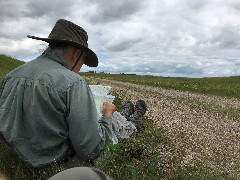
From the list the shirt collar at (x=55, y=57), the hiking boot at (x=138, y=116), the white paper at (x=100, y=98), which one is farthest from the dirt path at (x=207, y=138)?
the shirt collar at (x=55, y=57)

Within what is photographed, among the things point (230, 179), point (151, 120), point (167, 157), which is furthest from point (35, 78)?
point (151, 120)

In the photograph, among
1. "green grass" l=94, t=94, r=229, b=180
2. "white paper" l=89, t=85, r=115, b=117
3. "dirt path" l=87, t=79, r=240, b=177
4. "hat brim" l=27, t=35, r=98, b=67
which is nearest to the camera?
"green grass" l=94, t=94, r=229, b=180

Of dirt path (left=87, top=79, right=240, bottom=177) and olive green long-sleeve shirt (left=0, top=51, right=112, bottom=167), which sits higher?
olive green long-sleeve shirt (left=0, top=51, right=112, bottom=167)

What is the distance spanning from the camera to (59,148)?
6285mm

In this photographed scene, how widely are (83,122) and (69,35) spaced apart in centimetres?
127

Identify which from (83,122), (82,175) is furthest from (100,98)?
(82,175)

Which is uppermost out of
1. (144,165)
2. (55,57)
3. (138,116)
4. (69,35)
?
(69,35)

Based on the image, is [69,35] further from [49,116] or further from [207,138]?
[207,138]

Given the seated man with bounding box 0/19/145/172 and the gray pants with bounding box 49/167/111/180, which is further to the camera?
the seated man with bounding box 0/19/145/172

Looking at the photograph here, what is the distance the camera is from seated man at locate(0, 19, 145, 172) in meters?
6.00

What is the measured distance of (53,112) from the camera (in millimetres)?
6062

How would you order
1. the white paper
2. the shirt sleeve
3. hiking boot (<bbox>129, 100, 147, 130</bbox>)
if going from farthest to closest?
hiking boot (<bbox>129, 100, 147, 130</bbox>) → the white paper → the shirt sleeve

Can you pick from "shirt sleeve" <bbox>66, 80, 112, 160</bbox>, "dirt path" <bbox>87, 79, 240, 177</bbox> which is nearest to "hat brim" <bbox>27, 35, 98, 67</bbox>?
"shirt sleeve" <bbox>66, 80, 112, 160</bbox>

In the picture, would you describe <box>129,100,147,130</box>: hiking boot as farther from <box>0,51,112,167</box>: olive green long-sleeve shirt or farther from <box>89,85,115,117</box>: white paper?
<box>0,51,112,167</box>: olive green long-sleeve shirt
